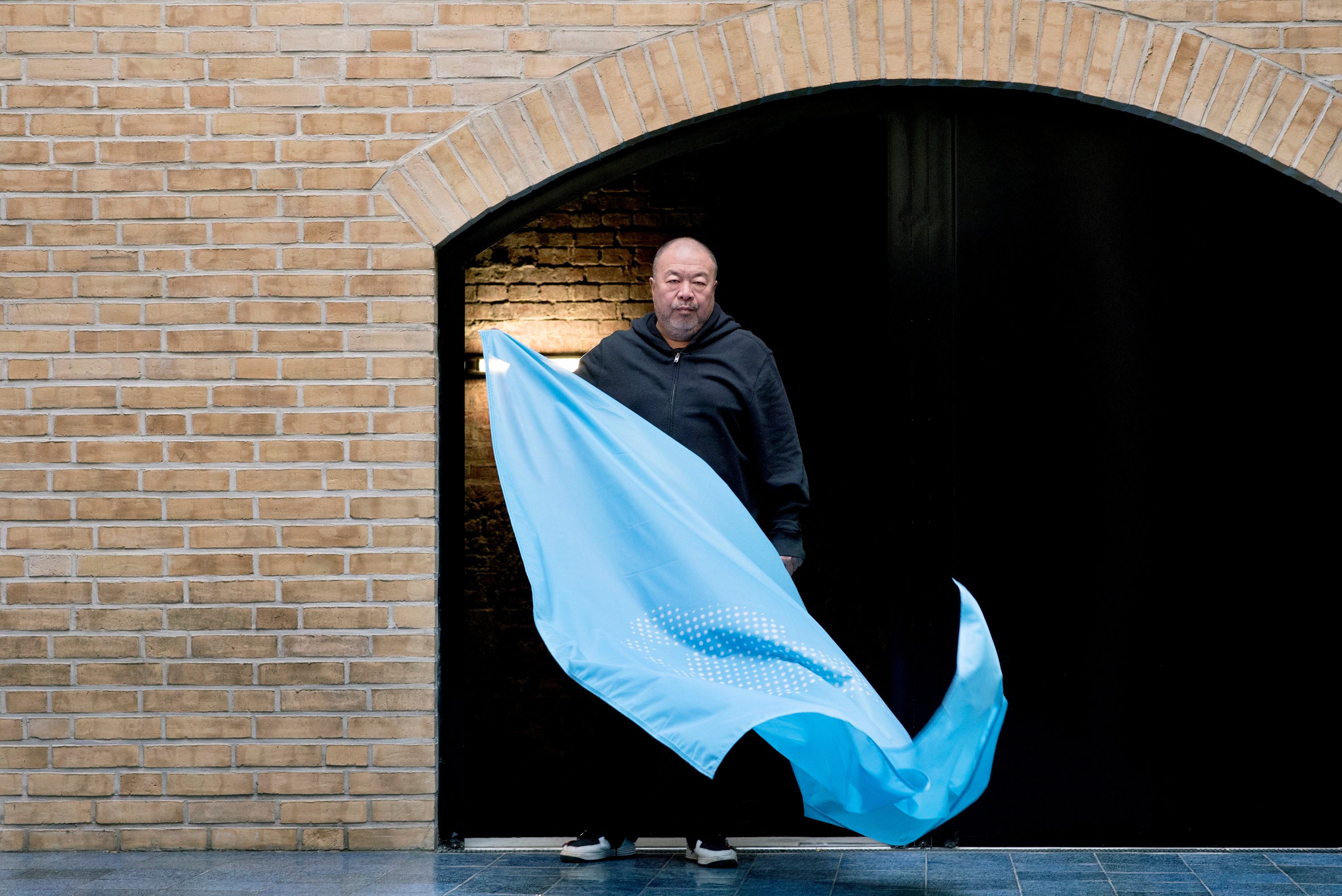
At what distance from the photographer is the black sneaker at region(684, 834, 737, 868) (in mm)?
4234

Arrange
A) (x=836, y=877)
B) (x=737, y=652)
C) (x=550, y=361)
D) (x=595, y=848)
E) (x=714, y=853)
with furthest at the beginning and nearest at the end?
(x=550, y=361)
(x=595, y=848)
(x=714, y=853)
(x=836, y=877)
(x=737, y=652)

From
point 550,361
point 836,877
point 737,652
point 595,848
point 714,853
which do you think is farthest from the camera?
point 550,361

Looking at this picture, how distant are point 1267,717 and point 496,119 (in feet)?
10.8

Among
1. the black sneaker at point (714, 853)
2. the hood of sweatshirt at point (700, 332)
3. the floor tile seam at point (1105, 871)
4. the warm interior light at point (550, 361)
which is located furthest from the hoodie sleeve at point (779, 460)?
the floor tile seam at point (1105, 871)

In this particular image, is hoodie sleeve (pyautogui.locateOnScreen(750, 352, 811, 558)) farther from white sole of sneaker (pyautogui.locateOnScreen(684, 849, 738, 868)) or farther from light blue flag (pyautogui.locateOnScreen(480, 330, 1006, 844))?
white sole of sneaker (pyautogui.locateOnScreen(684, 849, 738, 868))

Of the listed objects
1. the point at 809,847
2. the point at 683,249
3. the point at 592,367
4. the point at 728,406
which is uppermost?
the point at 683,249

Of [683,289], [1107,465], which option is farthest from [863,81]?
[1107,465]

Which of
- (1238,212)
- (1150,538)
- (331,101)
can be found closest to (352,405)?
(331,101)

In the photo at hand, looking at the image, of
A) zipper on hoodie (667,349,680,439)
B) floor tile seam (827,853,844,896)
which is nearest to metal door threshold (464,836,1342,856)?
floor tile seam (827,853,844,896)

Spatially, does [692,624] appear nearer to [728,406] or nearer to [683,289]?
[728,406]

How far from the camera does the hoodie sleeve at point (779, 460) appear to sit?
4309mm

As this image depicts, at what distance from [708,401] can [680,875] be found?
147 cm

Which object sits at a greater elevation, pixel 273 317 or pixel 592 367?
pixel 273 317

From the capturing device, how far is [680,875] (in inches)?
163
